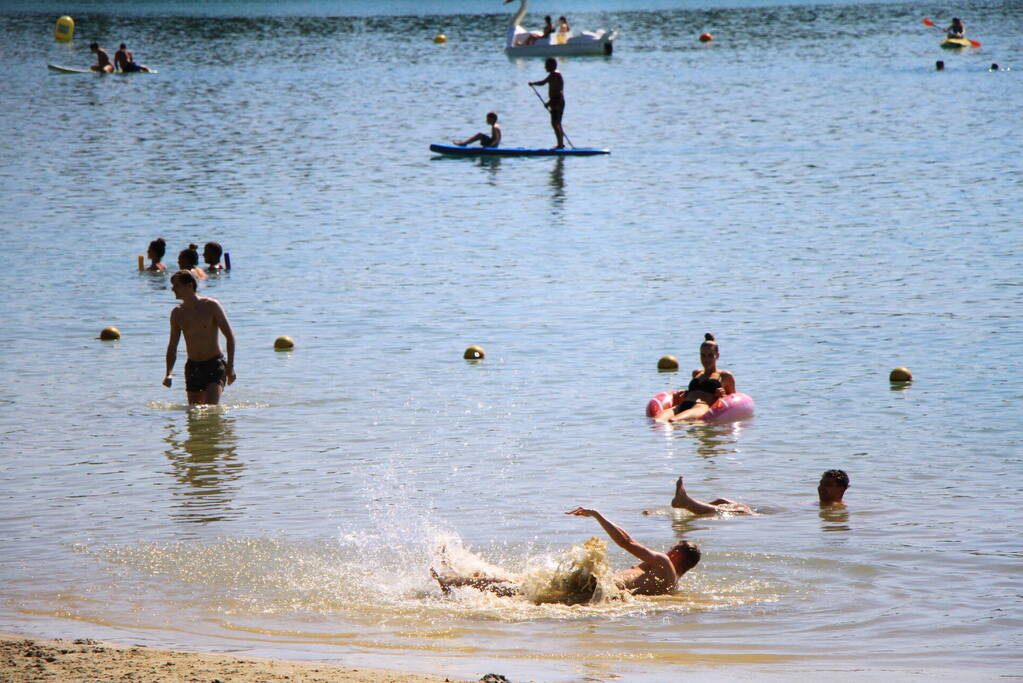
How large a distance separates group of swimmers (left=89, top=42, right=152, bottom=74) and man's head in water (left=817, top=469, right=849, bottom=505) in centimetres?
4678

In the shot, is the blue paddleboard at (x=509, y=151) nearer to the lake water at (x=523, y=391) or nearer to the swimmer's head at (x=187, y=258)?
the lake water at (x=523, y=391)

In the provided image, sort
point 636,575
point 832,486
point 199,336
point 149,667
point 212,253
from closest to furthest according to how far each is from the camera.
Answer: point 149,667
point 636,575
point 832,486
point 199,336
point 212,253

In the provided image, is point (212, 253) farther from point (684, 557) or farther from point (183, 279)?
point (684, 557)

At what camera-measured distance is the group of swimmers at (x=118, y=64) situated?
5372cm

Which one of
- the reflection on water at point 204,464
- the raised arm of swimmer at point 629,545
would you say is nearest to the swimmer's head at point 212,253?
the reflection on water at point 204,464

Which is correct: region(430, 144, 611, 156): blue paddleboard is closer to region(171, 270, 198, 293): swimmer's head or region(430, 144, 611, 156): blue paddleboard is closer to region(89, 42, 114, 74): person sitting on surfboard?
region(171, 270, 198, 293): swimmer's head

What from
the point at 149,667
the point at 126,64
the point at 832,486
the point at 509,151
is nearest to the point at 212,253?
the point at 832,486

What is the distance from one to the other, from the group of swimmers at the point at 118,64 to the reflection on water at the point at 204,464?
138 feet

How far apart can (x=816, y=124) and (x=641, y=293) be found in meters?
20.0

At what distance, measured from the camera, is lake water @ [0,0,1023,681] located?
30.3 feet

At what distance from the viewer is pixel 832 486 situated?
11.3m

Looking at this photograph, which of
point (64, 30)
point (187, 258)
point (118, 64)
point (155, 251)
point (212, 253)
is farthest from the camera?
point (64, 30)

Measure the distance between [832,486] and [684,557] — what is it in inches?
86.9

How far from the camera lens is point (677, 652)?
847 centimetres
